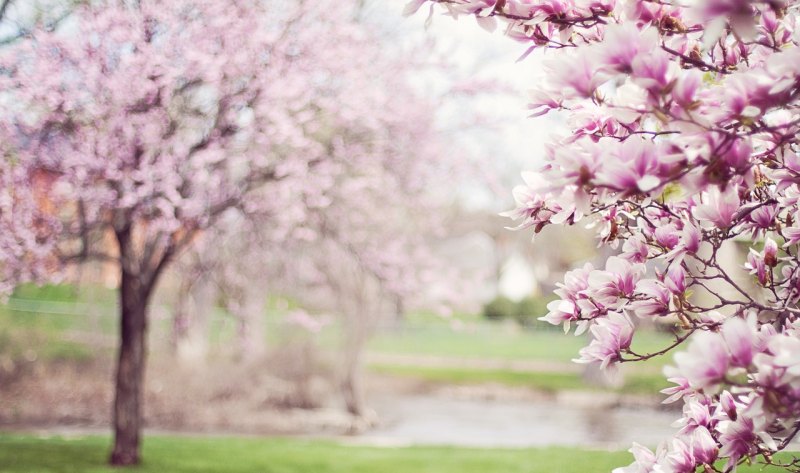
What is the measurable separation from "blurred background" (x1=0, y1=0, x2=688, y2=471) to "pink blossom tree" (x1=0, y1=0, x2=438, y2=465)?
0.12 meters

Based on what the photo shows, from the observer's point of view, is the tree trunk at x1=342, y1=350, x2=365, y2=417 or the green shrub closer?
the tree trunk at x1=342, y1=350, x2=365, y2=417

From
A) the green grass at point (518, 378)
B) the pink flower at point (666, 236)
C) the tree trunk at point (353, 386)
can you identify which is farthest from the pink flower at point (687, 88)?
the green grass at point (518, 378)

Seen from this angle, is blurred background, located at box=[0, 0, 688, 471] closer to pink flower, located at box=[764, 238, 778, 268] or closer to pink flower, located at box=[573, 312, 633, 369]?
pink flower, located at box=[573, 312, 633, 369]

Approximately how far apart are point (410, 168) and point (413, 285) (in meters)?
1.34

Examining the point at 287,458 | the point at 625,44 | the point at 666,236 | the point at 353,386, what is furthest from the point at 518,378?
the point at 625,44

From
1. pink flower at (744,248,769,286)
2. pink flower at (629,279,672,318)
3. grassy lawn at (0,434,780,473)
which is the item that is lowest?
grassy lawn at (0,434,780,473)

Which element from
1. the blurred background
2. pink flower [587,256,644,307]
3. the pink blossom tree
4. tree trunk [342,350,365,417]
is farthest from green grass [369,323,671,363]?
pink flower [587,256,644,307]

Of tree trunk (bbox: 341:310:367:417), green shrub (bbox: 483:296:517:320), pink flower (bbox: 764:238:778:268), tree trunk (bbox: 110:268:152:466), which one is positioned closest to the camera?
pink flower (bbox: 764:238:778:268)

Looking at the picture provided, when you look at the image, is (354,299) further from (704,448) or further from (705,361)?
(705,361)

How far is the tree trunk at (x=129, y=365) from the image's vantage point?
7.22 m

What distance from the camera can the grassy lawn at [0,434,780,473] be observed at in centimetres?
727

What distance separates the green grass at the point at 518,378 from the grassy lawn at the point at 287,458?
1083 centimetres

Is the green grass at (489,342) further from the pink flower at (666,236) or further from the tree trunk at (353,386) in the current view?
the pink flower at (666,236)

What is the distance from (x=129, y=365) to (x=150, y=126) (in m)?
2.44
